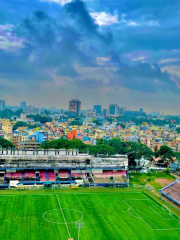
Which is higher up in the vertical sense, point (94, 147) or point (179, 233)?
point (94, 147)

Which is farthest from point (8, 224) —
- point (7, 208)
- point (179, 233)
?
point (179, 233)

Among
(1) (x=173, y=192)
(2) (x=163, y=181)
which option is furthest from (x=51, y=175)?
(2) (x=163, y=181)

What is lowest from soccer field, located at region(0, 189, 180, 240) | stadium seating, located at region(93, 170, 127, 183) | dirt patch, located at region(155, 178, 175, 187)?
soccer field, located at region(0, 189, 180, 240)

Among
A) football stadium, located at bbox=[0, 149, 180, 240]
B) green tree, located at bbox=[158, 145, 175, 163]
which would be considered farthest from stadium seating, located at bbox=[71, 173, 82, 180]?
green tree, located at bbox=[158, 145, 175, 163]

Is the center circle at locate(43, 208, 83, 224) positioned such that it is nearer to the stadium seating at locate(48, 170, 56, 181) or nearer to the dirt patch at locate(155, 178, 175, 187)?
the stadium seating at locate(48, 170, 56, 181)

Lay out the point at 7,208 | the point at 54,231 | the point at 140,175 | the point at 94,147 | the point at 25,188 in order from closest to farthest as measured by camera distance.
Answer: the point at 54,231 < the point at 7,208 < the point at 25,188 < the point at 140,175 < the point at 94,147

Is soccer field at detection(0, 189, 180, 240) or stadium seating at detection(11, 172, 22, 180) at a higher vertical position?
stadium seating at detection(11, 172, 22, 180)

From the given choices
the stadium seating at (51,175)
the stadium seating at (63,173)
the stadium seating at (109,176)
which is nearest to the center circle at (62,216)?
the stadium seating at (51,175)

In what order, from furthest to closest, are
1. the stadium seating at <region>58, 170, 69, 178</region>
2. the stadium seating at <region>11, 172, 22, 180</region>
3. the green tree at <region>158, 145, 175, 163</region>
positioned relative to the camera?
the green tree at <region>158, 145, 175, 163</region> < the stadium seating at <region>58, 170, 69, 178</region> < the stadium seating at <region>11, 172, 22, 180</region>

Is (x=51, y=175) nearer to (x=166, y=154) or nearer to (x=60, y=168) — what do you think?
(x=60, y=168)

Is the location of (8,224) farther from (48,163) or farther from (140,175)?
(140,175)
